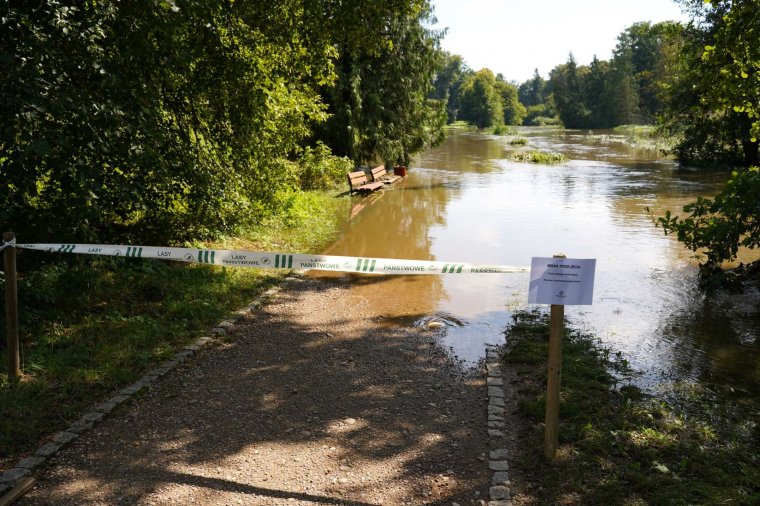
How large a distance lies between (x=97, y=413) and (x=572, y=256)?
31.2ft

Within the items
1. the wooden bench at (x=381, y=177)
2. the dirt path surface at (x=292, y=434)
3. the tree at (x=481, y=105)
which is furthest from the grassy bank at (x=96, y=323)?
the tree at (x=481, y=105)

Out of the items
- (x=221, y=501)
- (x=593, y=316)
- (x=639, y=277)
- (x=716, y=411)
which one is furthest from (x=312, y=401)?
(x=639, y=277)

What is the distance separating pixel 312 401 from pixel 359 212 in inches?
447

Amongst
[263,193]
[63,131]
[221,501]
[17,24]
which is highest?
[17,24]

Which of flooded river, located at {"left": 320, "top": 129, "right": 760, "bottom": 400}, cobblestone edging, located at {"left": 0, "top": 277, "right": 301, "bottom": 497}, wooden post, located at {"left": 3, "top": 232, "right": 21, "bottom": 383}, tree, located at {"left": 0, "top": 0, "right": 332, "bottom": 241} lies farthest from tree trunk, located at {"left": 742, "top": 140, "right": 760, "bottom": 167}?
wooden post, located at {"left": 3, "top": 232, "right": 21, "bottom": 383}

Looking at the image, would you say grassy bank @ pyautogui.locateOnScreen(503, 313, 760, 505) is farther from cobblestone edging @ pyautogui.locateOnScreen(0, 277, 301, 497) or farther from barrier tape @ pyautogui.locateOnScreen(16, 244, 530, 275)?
cobblestone edging @ pyautogui.locateOnScreen(0, 277, 301, 497)

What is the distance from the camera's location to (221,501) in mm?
3756

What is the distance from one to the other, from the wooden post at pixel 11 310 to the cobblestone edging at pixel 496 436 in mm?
4087

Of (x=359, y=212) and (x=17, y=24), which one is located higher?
(x=17, y=24)

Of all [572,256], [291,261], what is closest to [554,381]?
[291,261]

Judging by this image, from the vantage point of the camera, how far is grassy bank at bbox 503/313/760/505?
381 centimetres

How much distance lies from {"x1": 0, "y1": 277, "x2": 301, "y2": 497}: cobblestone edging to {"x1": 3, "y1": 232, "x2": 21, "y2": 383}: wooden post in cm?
87

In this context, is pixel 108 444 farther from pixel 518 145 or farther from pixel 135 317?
pixel 518 145

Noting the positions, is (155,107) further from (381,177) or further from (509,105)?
(509,105)
